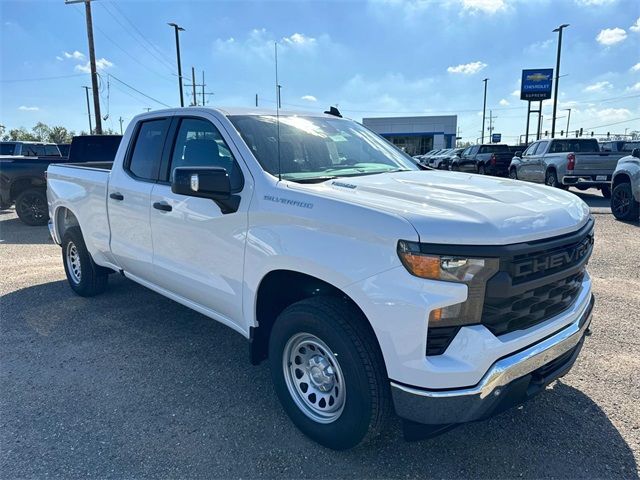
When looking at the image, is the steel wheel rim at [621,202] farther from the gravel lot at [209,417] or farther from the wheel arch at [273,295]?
the wheel arch at [273,295]

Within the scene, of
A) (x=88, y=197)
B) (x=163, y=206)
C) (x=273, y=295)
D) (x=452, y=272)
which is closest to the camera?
(x=452, y=272)

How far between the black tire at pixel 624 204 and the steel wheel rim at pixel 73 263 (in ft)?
33.5

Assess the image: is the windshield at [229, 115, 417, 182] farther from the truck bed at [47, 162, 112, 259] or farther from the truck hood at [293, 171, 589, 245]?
the truck bed at [47, 162, 112, 259]

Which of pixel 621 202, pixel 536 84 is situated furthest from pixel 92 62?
pixel 536 84

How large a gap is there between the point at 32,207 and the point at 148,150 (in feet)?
27.8

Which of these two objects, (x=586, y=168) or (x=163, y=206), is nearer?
(x=163, y=206)

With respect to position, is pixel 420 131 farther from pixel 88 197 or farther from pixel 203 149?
pixel 203 149

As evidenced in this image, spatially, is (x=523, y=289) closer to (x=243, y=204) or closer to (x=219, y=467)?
(x=243, y=204)

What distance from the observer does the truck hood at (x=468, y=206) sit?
7.03 feet

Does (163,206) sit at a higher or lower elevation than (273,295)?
higher

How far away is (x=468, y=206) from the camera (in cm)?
235

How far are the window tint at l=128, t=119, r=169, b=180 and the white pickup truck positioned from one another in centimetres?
8

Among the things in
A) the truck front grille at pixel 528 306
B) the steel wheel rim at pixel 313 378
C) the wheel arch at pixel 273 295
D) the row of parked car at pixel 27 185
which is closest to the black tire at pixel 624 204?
the truck front grille at pixel 528 306

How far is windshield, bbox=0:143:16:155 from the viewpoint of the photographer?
1648 centimetres
